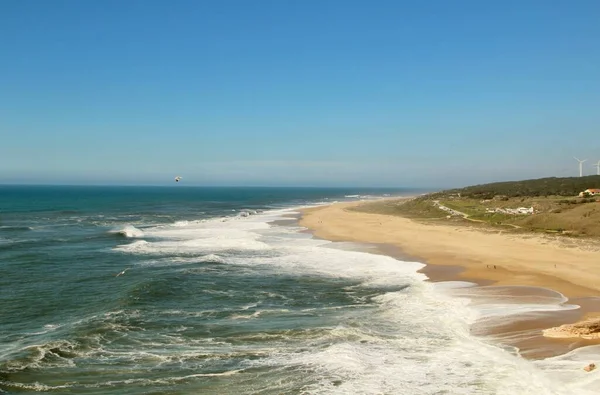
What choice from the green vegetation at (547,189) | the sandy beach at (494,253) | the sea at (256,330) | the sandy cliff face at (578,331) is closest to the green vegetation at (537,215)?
the green vegetation at (547,189)

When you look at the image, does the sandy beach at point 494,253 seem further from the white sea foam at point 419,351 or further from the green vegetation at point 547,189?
the green vegetation at point 547,189

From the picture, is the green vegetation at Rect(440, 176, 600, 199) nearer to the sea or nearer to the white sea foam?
the sea

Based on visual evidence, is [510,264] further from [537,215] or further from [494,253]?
[537,215]

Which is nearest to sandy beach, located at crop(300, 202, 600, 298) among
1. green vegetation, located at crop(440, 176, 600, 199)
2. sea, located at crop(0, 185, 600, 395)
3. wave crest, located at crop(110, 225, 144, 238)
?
sea, located at crop(0, 185, 600, 395)

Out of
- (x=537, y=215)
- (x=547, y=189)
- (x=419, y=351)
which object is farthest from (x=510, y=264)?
(x=547, y=189)

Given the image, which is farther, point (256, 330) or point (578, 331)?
point (256, 330)

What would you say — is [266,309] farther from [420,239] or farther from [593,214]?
[593,214]

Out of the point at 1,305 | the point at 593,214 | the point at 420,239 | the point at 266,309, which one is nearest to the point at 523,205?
the point at 593,214
